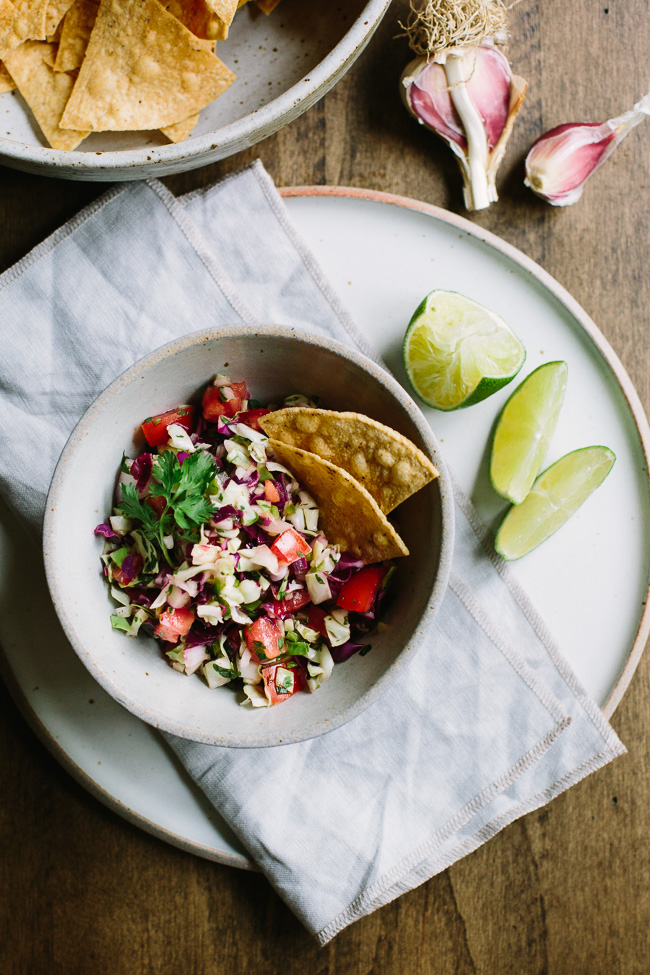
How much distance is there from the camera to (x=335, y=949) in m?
1.95

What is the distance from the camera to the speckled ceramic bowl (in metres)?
1.34

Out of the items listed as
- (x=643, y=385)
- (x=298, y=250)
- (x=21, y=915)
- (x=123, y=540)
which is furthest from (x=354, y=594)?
(x=21, y=915)

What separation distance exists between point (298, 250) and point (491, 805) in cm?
140

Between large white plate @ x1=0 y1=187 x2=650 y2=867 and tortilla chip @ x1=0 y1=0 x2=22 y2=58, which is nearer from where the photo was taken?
tortilla chip @ x1=0 y1=0 x2=22 y2=58

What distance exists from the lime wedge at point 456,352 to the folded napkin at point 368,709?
150 mm

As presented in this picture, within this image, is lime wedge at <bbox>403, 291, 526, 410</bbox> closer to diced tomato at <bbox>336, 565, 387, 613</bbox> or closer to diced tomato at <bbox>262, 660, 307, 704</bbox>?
diced tomato at <bbox>336, 565, 387, 613</bbox>

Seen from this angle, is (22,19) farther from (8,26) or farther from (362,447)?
(362,447)

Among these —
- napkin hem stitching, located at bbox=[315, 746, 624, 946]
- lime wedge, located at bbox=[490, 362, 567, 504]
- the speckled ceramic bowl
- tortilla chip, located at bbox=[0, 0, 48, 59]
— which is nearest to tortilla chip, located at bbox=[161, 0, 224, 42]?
tortilla chip, located at bbox=[0, 0, 48, 59]

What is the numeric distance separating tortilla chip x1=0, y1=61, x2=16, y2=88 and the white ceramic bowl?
19 millimetres

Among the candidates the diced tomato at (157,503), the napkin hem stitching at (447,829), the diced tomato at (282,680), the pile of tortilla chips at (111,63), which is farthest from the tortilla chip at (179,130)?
the napkin hem stitching at (447,829)

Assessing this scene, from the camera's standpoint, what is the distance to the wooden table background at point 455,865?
1.84 metres

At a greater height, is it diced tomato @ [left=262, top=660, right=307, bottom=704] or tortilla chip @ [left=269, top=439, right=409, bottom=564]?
tortilla chip @ [left=269, top=439, right=409, bottom=564]

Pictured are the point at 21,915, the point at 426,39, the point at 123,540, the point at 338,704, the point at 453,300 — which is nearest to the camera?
the point at 338,704

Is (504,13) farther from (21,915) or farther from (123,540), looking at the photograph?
(21,915)
